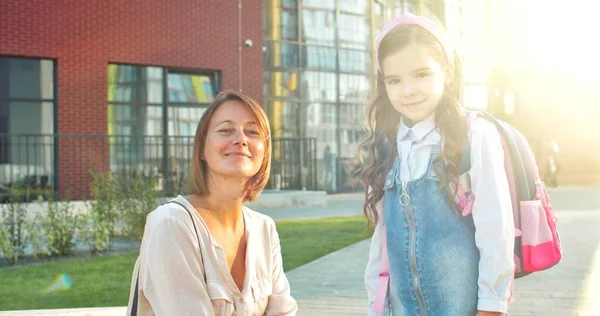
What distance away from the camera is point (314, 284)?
26.3 ft

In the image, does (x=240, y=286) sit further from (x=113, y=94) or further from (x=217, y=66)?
(x=217, y=66)

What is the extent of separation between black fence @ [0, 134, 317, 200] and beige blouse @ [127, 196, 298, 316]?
1242 cm

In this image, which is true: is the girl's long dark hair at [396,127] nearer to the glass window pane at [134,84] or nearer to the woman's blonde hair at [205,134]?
the woman's blonde hair at [205,134]

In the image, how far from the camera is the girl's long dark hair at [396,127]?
2900 millimetres

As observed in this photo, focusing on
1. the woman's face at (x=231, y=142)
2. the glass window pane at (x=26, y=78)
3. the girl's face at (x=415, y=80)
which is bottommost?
the woman's face at (x=231, y=142)

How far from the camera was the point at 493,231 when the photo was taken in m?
2.77

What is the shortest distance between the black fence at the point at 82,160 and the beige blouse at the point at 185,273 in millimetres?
12424

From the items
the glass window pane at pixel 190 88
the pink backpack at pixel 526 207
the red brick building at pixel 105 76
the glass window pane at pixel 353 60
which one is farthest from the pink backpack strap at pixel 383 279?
the glass window pane at pixel 353 60

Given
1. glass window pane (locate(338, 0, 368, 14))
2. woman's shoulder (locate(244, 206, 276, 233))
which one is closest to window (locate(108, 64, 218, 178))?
glass window pane (locate(338, 0, 368, 14))

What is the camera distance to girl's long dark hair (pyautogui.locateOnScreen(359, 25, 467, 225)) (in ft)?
9.52

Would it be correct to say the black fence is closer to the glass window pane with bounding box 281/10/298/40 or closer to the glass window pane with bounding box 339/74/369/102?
the glass window pane with bounding box 281/10/298/40

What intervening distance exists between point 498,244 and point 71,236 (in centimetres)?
852

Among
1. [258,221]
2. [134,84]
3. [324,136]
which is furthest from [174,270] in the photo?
[324,136]

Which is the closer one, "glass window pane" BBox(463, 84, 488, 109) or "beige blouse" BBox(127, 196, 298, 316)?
"beige blouse" BBox(127, 196, 298, 316)
